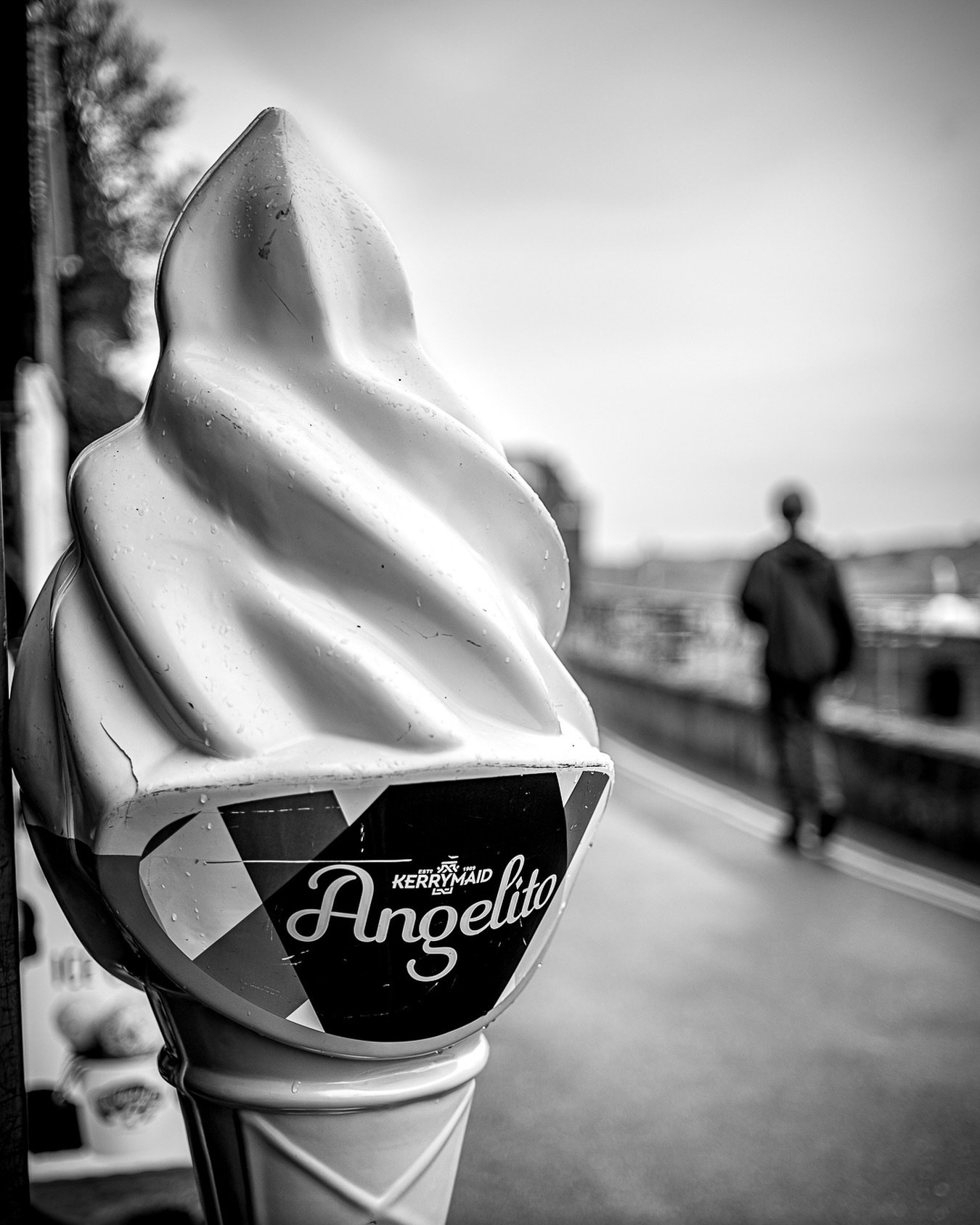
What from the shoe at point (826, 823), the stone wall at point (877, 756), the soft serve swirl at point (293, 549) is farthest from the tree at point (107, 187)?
the soft serve swirl at point (293, 549)

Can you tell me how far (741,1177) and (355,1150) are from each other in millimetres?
2111

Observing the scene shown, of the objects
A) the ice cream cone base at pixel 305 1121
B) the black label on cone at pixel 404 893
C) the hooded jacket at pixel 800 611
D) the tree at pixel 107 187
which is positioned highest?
the tree at pixel 107 187

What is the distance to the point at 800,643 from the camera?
6.97m

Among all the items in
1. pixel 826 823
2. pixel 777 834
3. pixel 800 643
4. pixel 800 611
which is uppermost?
pixel 800 611

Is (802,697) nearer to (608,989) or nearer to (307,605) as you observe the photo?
(608,989)

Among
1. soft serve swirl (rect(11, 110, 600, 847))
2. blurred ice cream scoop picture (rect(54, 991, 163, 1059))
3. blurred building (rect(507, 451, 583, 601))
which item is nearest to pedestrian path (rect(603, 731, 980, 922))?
blurred ice cream scoop picture (rect(54, 991, 163, 1059))

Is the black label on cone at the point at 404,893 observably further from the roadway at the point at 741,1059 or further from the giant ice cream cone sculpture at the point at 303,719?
the roadway at the point at 741,1059

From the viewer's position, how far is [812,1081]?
373 centimetres

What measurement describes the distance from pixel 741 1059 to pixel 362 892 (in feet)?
10.1

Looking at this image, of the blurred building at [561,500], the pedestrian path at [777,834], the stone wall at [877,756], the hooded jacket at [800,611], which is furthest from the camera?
the blurred building at [561,500]

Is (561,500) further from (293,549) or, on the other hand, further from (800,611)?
(293,549)

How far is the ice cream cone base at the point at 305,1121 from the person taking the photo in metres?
1.38

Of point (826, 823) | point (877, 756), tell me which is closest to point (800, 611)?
point (826, 823)

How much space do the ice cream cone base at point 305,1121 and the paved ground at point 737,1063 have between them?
1.51 m
